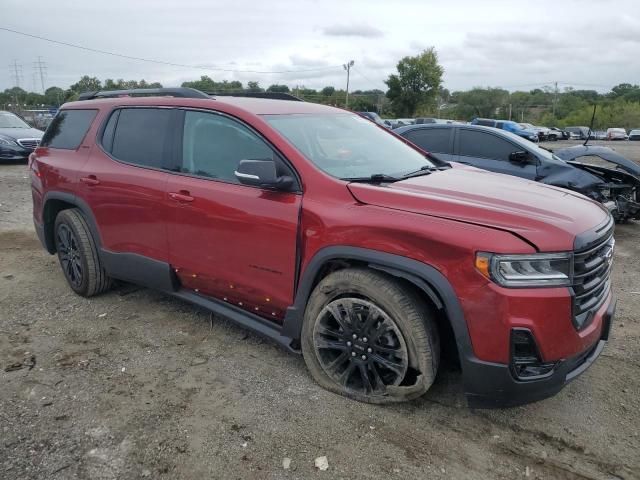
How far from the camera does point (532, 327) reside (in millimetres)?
2471

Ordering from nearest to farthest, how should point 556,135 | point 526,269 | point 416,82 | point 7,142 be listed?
1. point 526,269
2. point 7,142
3. point 556,135
4. point 416,82

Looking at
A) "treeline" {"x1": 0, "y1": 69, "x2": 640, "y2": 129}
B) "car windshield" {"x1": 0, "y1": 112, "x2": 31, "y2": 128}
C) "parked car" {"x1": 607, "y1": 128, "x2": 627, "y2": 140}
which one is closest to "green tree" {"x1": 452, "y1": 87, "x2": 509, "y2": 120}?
"treeline" {"x1": 0, "y1": 69, "x2": 640, "y2": 129}

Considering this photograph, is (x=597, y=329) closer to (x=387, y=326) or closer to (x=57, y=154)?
(x=387, y=326)

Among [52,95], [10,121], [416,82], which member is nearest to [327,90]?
[416,82]

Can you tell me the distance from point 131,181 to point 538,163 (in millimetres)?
5682

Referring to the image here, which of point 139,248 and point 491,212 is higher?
point 491,212

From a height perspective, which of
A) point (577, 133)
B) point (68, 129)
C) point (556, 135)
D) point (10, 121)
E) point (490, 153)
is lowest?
point (577, 133)

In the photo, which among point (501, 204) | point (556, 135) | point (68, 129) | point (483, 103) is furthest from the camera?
point (483, 103)

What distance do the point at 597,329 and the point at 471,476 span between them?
1028 mm

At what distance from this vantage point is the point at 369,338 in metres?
2.95

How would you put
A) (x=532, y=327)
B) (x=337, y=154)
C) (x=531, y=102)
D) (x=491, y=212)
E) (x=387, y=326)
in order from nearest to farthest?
(x=532, y=327) < (x=491, y=212) < (x=387, y=326) < (x=337, y=154) < (x=531, y=102)

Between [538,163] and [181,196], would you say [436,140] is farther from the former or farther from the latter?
[181,196]

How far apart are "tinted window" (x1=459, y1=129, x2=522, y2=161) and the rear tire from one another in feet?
17.8

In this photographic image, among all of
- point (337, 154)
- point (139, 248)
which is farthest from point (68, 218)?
point (337, 154)
